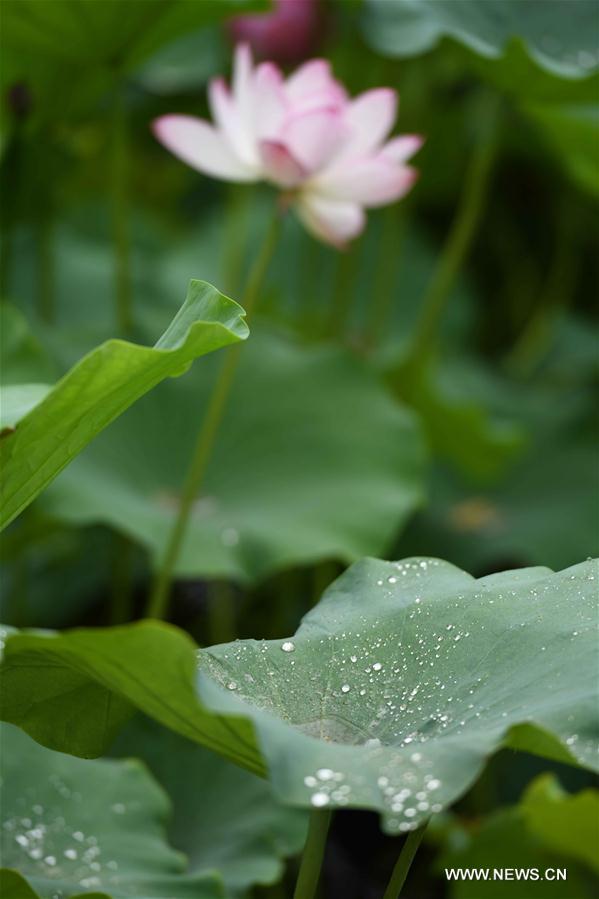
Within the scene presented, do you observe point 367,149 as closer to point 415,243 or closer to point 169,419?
point 169,419

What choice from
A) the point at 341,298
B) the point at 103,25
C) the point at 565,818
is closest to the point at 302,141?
the point at 103,25

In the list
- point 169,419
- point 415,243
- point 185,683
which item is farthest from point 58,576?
point 185,683

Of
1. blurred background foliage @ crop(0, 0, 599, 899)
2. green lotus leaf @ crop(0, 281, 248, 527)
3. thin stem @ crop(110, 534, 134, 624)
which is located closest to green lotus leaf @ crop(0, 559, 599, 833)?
green lotus leaf @ crop(0, 281, 248, 527)

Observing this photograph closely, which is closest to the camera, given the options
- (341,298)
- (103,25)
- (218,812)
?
(218,812)

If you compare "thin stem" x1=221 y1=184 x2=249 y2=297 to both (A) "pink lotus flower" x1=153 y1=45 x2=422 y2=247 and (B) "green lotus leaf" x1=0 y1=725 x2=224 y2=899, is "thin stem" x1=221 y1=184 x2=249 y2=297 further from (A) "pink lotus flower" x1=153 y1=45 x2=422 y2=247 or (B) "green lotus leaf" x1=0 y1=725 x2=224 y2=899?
(B) "green lotus leaf" x1=0 y1=725 x2=224 y2=899

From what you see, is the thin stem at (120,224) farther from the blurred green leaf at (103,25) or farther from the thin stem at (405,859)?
the thin stem at (405,859)

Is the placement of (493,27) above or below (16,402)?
above

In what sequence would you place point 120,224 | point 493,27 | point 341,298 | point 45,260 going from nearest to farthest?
1. point 493,27
2. point 120,224
3. point 45,260
4. point 341,298

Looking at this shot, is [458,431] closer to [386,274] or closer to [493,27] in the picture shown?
[386,274]
